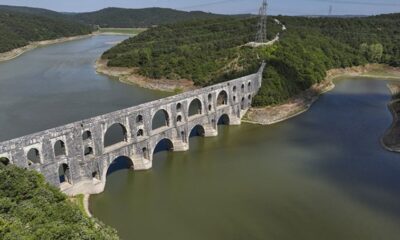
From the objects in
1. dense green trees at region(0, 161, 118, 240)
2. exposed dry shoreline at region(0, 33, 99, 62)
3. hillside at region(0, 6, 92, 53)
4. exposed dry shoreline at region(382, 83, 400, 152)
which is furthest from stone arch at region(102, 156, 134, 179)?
hillside at region(0, 6, 92, 53)

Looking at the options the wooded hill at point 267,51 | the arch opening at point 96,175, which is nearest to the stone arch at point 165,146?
the arch opening at point 96,175

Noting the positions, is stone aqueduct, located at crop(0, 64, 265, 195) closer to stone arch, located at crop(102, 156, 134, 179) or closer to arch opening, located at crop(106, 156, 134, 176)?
stone arch, located at crop(102, 156, 134, 179)

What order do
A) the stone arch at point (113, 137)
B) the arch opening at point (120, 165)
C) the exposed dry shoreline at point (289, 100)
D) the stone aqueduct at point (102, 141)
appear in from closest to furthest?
the stone aqueduct at point (102, 141) < the arch opening at point (120, 165) < the stone arch at point (113, 137) < the exposed dry shoreline at point (289, 100)

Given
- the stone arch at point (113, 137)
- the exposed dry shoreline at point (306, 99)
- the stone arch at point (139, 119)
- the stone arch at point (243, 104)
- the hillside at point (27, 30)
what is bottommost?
the exposed dry shoreline at point (306, 99)

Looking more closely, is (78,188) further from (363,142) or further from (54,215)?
(363,142)

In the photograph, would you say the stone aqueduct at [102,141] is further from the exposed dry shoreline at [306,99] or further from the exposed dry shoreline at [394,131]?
the exposed dry shoreline at [394,131]
